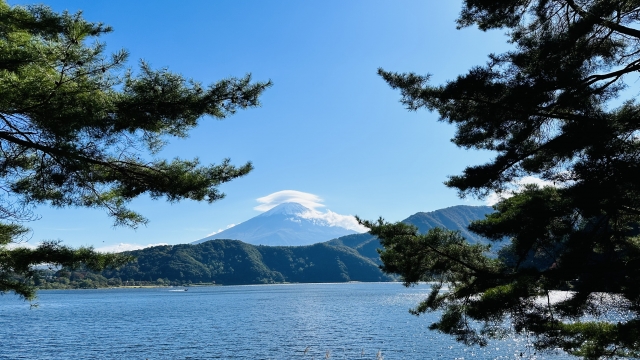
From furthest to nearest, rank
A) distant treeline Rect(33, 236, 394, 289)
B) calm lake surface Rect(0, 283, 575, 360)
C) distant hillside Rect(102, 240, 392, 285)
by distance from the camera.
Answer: distant hillside Rect(102, 240, 392, 285) → distant treeline Rect(33, 236, 394, 289) → calm lake surface Rect(0, 283, 575, 360)

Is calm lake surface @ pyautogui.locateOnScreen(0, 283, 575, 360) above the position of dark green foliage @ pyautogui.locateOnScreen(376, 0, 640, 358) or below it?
below

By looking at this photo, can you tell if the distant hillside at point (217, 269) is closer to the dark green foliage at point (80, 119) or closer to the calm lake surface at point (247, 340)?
the calm lake surface at point (247, 340)

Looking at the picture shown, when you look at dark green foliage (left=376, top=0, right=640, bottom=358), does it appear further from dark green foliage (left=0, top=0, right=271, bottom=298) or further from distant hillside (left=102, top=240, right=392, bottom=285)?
distant hillside (left=102, top=240, right=392, bottom=285)

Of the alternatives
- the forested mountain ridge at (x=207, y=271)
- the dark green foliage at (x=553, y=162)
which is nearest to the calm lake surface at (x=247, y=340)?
the dark green foliage at (x=553, y=162)

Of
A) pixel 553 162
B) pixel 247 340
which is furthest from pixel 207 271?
pixel 553 162

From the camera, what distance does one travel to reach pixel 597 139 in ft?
20.4

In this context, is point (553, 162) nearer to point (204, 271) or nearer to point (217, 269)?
point (204, 271)

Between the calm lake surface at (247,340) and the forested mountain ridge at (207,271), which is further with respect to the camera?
the forested mountain ridge at (207,271)

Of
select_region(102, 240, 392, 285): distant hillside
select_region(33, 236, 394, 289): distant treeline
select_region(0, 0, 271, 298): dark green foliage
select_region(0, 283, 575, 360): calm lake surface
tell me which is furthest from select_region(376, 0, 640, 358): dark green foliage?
select_region(102, 240, 392, 285): distant hillside

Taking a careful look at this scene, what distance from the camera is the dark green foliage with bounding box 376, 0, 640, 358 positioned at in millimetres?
6539

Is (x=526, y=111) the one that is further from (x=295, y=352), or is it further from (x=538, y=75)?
(x=295, y=352)

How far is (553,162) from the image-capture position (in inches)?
317

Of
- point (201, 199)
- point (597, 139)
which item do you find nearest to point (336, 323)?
point (201, 199)

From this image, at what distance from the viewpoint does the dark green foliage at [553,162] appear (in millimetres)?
6539
